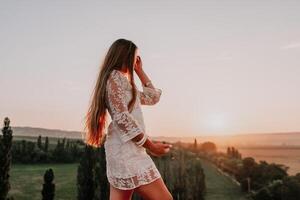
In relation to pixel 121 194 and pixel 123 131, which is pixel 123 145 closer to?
pixel 123 131

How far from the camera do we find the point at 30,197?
49.5 metres

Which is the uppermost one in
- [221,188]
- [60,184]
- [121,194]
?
[121,194]

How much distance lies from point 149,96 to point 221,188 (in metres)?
57.4

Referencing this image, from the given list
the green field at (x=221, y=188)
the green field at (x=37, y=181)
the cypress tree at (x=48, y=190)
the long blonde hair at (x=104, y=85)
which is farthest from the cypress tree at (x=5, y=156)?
the long blonde hair at (x=104, y=85)

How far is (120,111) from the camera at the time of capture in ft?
8.95

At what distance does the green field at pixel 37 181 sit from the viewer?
49812mm

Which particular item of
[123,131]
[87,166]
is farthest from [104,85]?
[87,166]

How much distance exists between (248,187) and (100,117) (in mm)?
56547

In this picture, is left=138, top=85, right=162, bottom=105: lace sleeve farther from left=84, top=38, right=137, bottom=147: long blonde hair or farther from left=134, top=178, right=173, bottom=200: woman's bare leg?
left=134, top=178, right=173, bottom=200: woman's bare leg

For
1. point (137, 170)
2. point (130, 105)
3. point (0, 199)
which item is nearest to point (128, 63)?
point (130, 105)

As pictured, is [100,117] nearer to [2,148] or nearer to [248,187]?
[2,148]

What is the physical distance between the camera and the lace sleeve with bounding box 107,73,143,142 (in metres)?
2.69

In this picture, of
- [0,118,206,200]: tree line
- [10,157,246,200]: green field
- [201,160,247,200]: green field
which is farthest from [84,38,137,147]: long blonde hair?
[201,160,247,200]: green field

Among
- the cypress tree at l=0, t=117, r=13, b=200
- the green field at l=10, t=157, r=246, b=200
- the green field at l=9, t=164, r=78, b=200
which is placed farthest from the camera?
the green field at l=10, t=157, r=246, b=200
